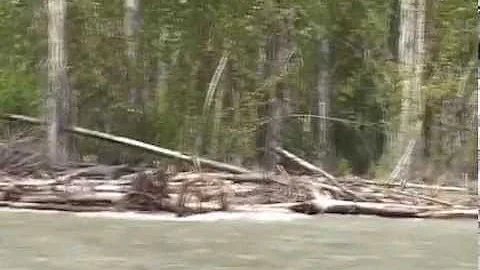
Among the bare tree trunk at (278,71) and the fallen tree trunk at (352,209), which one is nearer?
the fallen tree trunk at (352,209)

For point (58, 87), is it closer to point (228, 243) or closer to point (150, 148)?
point (150, 148)

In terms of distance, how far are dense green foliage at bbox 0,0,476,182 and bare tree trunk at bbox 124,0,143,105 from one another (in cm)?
4

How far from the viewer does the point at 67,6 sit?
24.3 ft

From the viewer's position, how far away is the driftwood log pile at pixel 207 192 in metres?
4.27

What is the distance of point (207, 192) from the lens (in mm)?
4410

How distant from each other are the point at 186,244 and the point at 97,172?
7.87 ft

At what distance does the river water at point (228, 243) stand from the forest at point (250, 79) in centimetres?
224

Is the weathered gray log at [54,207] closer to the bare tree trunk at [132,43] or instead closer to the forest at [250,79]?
the forest at [250,79]

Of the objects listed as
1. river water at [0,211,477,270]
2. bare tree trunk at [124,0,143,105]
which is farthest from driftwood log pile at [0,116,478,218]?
bare tree trunk at [124,0,143,105]

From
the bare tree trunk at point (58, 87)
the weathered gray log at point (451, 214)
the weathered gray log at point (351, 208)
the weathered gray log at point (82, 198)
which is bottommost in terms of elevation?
the weathered gray log at point (451, 214)

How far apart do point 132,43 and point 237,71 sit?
1.02 metres

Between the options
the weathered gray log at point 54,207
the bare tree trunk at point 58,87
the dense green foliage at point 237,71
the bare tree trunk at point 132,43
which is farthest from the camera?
the bare tree trunk at point 132,43

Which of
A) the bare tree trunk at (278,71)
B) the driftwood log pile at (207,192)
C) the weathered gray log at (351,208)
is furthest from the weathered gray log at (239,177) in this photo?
the bare tree trunk at (278,71)

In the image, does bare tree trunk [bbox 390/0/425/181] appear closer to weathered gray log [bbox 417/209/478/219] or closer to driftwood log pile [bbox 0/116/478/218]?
driftwood log pile [bbox 0/116/478/218]
